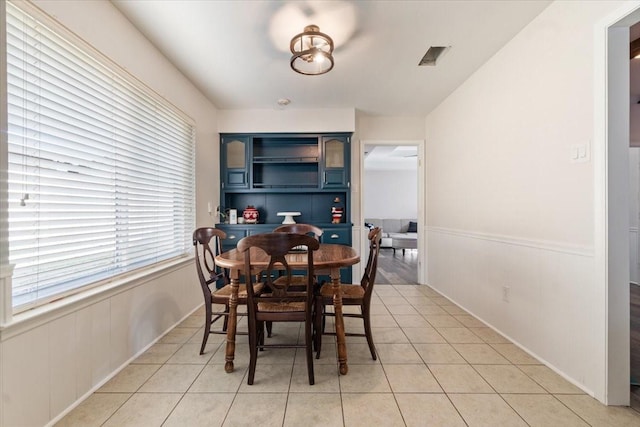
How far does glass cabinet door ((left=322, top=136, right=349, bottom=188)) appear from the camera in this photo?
12.7 ft

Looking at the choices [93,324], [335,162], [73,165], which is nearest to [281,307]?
[93,324]

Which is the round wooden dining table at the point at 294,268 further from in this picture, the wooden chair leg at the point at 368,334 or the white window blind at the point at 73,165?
the white window blind at the point at 73,165

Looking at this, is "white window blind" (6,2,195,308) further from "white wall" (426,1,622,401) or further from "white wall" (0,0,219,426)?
"white wall" (426,1,622,401)

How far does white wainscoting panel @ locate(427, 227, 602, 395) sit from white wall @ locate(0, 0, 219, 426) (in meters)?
2.95

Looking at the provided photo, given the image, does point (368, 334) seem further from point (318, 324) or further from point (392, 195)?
point (392, 195)

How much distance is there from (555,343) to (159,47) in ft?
12.4

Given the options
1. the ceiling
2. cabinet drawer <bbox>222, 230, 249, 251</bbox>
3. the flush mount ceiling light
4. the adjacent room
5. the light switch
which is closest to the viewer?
the adjacent room

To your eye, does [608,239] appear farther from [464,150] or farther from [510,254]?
[464,150]

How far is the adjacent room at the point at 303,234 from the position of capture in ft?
4.68

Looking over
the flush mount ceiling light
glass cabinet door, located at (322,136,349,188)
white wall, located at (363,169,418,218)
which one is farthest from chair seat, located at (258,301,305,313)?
white wall, located at (363,169,418,218)

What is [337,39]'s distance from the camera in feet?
7.37

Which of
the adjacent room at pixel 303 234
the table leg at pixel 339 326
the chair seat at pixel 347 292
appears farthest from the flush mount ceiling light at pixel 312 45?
the chair seat at pixel 347 292

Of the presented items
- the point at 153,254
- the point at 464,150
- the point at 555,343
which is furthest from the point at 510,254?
the point at 153,254

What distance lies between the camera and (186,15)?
6.51ft
